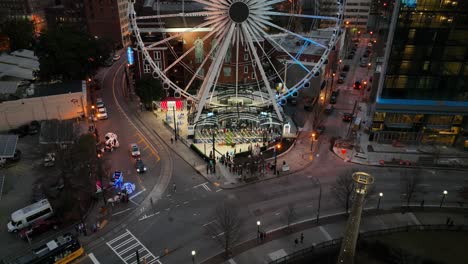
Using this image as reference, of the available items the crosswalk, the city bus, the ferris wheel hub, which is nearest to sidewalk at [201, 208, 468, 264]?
the crosswalk

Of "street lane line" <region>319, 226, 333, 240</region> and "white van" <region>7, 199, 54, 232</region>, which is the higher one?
"white van" <region>7, 199, 54, 232</region>

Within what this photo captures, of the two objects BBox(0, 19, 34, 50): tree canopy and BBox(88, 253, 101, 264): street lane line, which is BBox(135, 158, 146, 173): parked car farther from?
BBox(0, 19, 34, 50): tree canopy

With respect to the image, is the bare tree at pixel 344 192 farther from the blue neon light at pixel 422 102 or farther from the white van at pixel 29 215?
the white van at pixel 29 215

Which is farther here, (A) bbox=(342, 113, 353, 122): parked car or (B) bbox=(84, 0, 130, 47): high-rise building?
(B) bbox=(84, 0, 130, 47): high-rise building

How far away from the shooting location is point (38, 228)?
44500mm

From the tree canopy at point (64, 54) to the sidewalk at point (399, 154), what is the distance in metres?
53.8

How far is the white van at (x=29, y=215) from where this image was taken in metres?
44.7

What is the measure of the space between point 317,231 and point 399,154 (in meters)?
25.2

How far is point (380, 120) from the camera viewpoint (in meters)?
64.4

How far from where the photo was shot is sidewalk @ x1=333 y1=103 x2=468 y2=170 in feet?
195

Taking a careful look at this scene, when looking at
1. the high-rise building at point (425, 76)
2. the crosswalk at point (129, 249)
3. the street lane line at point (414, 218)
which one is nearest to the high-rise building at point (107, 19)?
the high-rise building at point (425, 76)

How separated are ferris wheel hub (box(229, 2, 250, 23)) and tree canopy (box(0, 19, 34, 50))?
71.6 m

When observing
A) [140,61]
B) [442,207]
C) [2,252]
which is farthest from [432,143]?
[2,252]


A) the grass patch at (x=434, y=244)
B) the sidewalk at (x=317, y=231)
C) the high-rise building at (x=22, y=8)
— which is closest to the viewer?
the sidewalk at (x=317, y=231)
